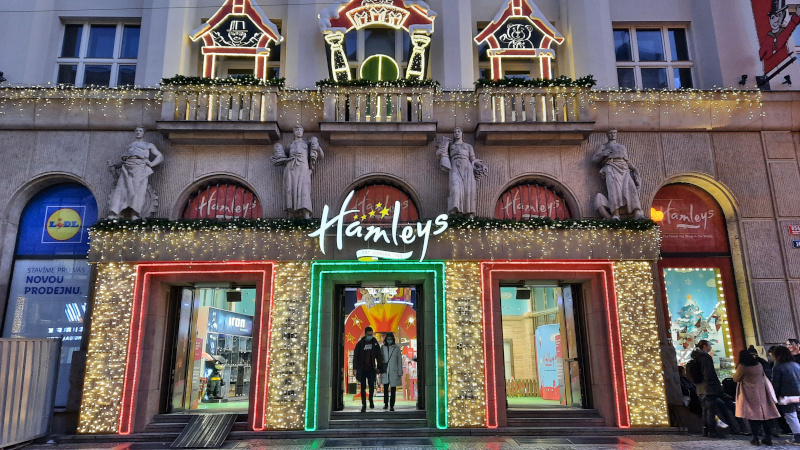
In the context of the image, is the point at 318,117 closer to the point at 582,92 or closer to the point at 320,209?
the point at 320,209

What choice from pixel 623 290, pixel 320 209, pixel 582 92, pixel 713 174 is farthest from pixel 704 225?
pixel 320 209

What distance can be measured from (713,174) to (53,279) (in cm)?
1722

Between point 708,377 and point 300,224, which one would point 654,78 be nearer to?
point 708,377

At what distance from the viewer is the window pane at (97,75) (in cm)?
1521

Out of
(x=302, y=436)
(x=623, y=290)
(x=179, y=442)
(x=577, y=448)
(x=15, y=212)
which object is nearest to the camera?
(x=577, y=448)

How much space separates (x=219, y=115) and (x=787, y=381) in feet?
45.6

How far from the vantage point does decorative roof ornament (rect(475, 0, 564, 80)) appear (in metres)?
14.5

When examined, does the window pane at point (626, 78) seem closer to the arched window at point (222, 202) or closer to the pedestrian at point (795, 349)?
the pedestrian at point (795, 349)

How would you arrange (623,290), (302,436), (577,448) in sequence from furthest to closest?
(623,290) < (302,436) < (577,448)

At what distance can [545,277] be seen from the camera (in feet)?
42.1

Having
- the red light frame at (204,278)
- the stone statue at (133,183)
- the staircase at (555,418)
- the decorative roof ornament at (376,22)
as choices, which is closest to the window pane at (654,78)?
the decorative roof ornament at (376,22)

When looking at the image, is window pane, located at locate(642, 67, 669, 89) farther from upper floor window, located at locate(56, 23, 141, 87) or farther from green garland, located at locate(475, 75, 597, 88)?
upper floor window, located at locate(56, 23, 141, 87)

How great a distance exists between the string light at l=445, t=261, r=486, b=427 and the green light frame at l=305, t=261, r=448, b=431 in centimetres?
15

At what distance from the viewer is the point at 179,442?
416 inches
